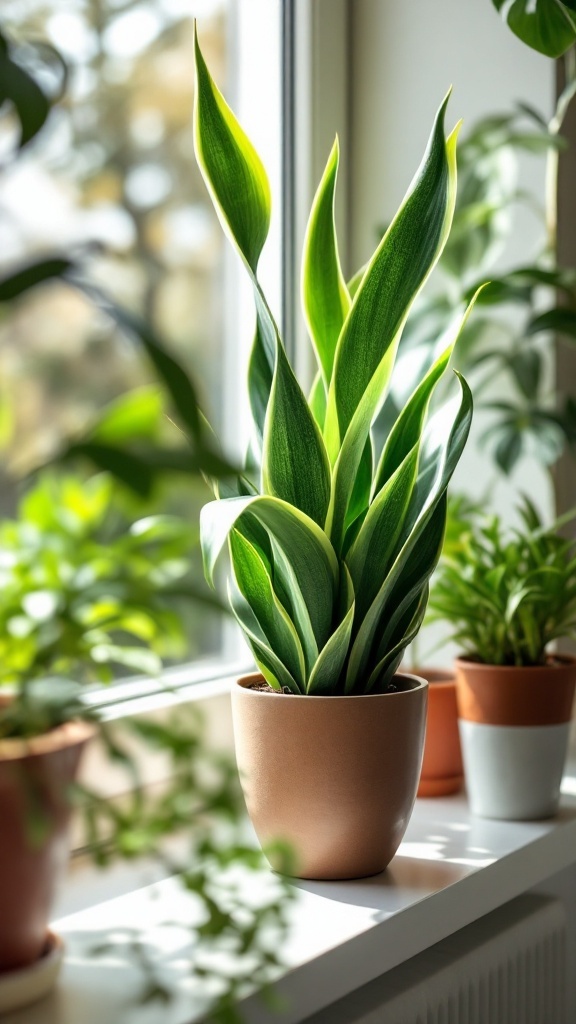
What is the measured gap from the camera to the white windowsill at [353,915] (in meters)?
0.64

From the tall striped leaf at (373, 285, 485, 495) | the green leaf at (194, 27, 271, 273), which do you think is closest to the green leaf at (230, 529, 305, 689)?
the tall striped leaf at (373, 285, 485, 495)

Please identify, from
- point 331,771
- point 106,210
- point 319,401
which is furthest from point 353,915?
point 106,210

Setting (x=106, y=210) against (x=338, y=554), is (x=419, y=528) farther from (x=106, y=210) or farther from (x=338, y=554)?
(x=106, y=210)

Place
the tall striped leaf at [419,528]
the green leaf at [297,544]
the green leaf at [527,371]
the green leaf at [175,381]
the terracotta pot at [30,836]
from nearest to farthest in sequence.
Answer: the green leaf at [175,381] < the terracotta pot at [30,836] < the green leaf at [297,544] < the tall striped leaf at [419,528] < the green leaf at [527,371]

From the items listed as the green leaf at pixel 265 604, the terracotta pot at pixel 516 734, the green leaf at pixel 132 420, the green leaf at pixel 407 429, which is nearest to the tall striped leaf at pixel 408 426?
the green leaf at pixel 407 429

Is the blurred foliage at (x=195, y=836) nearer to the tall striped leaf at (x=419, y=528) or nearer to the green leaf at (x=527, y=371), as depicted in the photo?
the tall striped leaf at (x=419, y=528)

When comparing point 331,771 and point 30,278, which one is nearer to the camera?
point 30,278

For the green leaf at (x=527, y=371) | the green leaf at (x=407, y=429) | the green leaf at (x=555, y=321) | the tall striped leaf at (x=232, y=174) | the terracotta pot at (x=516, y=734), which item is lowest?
the terracotta pot at (x=516, y=734)

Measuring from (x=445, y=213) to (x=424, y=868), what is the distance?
51cm

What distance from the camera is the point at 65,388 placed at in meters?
0.99

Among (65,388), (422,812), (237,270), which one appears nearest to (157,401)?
(65,388)

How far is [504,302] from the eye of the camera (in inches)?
45.6

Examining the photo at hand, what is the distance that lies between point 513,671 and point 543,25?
0.56 meters

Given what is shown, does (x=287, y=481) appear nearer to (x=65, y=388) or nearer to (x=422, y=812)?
(x=65, y=388)
